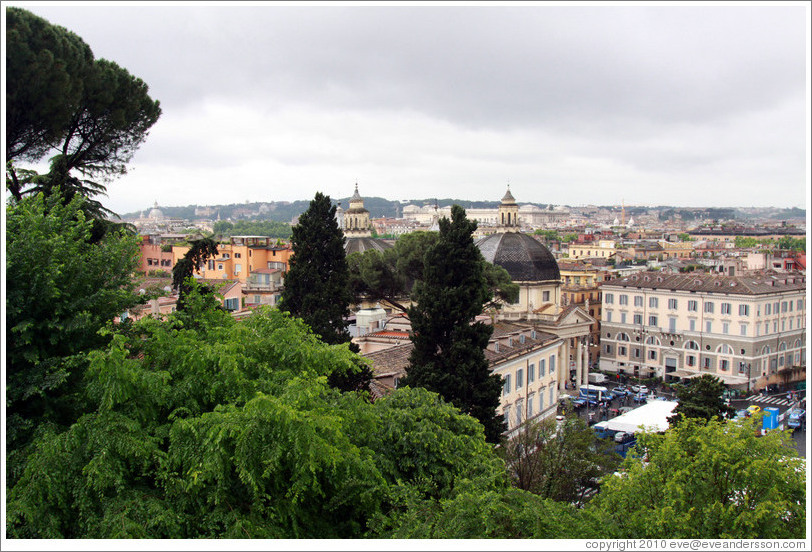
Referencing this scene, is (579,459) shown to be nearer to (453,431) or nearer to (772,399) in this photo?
(453,431)

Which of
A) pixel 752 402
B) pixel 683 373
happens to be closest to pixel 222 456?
pixel 752 402

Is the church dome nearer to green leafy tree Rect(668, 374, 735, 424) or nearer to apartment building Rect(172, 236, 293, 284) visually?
apartment building Rect(172, 236, 293, 284)

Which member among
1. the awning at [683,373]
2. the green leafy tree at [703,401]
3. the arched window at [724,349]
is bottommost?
the awning at [683,373]

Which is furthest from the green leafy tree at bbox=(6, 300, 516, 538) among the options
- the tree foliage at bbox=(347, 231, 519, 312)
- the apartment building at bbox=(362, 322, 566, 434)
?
the tree foliage at bbox=(347, 231, 519, 312)

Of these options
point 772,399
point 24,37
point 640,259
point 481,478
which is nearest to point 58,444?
point 481,478

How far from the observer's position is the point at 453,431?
12688 millimetres

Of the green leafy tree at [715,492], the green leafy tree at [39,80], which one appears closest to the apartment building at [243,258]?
the green leafy tree at [39,80]

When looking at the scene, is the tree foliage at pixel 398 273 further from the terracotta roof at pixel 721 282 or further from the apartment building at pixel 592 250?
the apartment building at pixel 592 250

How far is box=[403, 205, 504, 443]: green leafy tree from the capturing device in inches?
752

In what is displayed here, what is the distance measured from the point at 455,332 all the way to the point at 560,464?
411cm

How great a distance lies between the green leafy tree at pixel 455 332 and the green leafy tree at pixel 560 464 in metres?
0.97

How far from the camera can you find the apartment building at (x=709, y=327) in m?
47.8

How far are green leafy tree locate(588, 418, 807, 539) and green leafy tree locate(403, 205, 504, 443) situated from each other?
731 centimetres

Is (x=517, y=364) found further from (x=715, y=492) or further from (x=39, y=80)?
(x=39, y=80)
